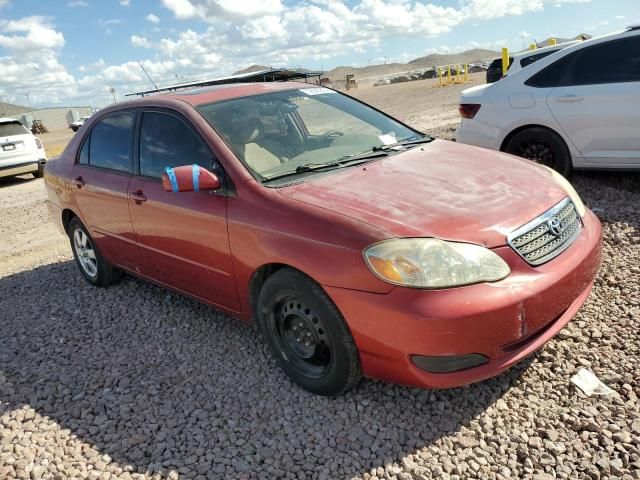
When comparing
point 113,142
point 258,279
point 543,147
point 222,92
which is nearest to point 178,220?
point 258,279

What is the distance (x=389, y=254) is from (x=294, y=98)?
204 centimetres

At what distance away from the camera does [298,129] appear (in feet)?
13.1

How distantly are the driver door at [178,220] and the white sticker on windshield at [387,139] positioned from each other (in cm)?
123

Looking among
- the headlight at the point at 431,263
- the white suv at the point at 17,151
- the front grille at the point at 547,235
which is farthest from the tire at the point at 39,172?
the front grille at the point at 547,235

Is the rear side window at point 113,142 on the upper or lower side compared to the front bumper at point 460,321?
upper

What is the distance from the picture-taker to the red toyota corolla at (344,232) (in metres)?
2.57

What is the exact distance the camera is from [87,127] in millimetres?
5098

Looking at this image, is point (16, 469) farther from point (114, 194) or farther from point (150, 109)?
point (150, 109)

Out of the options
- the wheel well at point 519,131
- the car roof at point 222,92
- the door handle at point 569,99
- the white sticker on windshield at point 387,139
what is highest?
the car roof at point 222,92

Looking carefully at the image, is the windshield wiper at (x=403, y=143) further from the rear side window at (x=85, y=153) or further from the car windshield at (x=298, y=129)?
the rear side window at (x=85, y=153)

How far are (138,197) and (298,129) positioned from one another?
128 centimetres

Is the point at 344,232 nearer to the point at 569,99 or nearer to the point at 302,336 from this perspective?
the point at 302,336

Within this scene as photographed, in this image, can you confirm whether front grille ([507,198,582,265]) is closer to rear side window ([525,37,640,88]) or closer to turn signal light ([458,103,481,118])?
rear side window ([525,37,640,88])

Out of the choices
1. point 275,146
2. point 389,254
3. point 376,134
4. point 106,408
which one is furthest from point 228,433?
point 376,134
